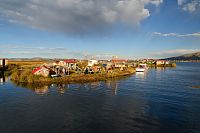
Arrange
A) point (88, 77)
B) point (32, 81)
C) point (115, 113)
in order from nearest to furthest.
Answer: point (115, 113), point (32, 81), point (88, 77)

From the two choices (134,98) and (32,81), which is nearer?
(134,98)

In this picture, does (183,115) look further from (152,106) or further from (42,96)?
(42,96)

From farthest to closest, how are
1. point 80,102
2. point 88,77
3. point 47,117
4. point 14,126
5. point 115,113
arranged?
1. point 88,77
2. point 80,102
3. point 115,113
4. point 47,117
5. point 14,126

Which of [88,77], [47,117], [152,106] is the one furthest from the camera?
[88,77]

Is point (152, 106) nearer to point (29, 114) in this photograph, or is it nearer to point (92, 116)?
point (92, 116)

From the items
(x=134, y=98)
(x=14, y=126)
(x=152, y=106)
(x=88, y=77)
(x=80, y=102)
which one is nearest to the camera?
(x=14, y=126)

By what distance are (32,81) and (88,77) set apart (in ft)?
76.0

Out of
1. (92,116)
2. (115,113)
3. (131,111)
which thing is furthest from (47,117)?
(131,111)

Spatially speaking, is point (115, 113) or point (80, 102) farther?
point (80, 102)

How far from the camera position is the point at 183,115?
3625 cm

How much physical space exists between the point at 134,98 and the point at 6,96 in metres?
30.2

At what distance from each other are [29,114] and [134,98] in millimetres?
24220

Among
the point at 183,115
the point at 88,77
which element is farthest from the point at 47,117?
the point at 88,77

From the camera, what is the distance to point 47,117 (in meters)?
34.4
